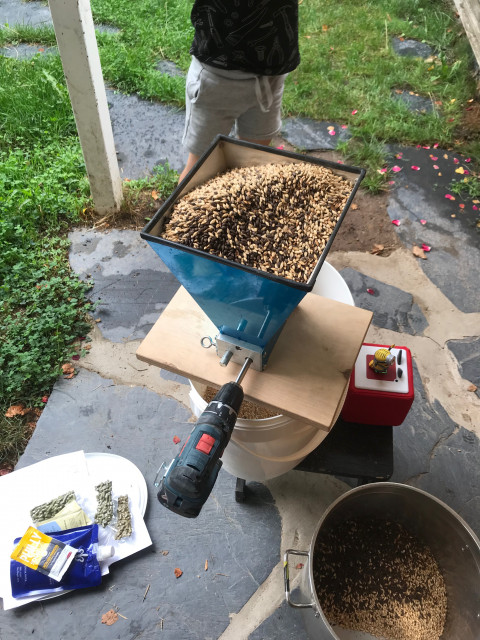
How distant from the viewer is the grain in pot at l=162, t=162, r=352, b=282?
4.07 feet

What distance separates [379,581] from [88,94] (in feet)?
9.01

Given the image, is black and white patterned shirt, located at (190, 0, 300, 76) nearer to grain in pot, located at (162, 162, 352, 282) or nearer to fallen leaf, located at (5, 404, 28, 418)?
grain in pot, located at (162, 162, 352, 282)

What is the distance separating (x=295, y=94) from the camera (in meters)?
4.25

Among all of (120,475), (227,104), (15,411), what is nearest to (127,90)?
(227,104)

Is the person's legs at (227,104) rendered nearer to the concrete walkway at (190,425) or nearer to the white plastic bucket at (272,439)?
the concrete walkway at (190,425)

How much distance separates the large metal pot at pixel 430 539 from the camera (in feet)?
5.77

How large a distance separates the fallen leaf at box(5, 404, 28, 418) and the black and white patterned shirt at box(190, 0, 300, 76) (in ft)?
6.45

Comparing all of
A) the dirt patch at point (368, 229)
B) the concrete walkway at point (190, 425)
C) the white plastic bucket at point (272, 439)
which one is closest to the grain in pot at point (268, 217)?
the white plastic bucket at point (272, 439)

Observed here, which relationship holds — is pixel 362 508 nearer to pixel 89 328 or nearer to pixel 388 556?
pixel 388 556

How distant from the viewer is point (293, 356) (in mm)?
1537

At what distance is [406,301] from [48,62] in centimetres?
362

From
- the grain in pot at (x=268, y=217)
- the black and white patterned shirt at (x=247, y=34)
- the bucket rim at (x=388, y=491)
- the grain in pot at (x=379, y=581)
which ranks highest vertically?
the black and white patterned shirt at (x=247, y=34)

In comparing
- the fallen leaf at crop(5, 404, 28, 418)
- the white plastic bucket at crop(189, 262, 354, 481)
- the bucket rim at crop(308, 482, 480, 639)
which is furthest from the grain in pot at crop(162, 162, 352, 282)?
the fallen leaf at crop(5, 404, 28, 418)

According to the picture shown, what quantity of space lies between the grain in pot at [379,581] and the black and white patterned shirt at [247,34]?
210 cm
